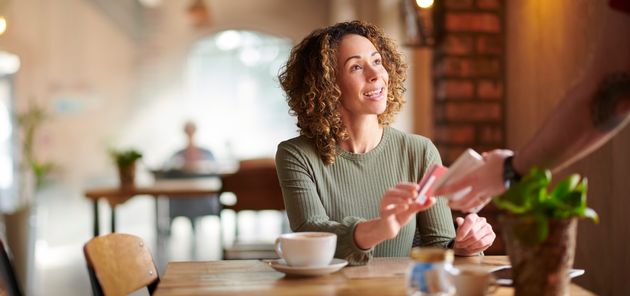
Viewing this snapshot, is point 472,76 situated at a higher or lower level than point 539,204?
higher

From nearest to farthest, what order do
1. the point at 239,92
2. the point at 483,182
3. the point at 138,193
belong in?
the point at 483,182 < the point at 138,193 < the point at 239,92

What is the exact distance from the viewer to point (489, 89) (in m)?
3.65

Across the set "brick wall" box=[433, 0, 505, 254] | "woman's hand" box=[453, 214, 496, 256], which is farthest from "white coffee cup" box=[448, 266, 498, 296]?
"brick wall" box=[433, 0, 505, 254]

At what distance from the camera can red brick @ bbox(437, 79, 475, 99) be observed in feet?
12.0

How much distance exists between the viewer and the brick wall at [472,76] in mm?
3635

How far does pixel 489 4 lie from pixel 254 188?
5.66ft

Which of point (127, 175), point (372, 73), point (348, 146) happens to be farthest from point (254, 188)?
point (372, 73)

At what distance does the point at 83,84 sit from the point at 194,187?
497 centimetres

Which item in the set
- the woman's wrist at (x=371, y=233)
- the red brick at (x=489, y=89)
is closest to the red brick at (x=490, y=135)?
the red brick at (x=489, y=89)

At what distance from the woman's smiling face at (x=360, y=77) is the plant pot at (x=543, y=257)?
852 millimetres

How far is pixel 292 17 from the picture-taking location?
31.2 ft

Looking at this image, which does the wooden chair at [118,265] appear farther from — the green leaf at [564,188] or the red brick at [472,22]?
the red brick at [472,22]

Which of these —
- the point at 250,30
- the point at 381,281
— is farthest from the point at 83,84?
the point at 381,281

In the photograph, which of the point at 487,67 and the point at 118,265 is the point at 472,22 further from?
the point at 118,265
